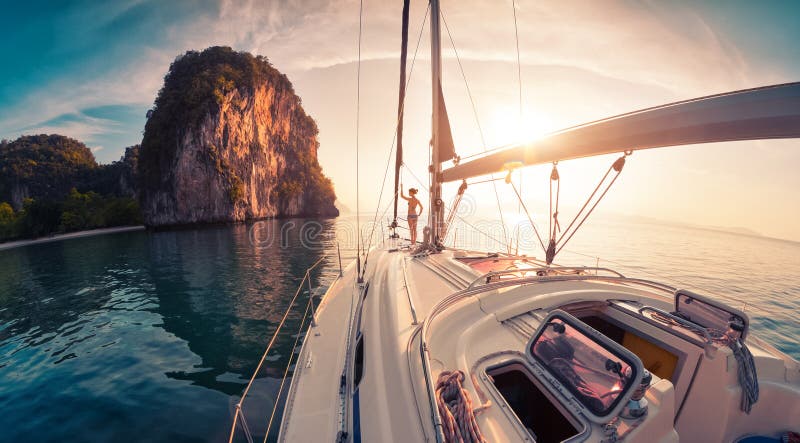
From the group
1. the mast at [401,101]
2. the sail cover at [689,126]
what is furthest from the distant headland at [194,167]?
the sail cover at [689,126]

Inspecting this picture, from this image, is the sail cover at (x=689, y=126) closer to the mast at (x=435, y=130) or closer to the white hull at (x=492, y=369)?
the white hull at (x=492, y=369)

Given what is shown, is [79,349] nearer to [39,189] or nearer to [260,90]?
[260,90]

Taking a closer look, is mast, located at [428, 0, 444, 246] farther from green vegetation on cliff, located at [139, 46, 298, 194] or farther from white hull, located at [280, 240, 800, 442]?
green vegetation on cliff, located at [139, 46, 298, 194]

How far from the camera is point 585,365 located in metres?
1.55

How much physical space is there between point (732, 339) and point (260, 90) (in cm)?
5975

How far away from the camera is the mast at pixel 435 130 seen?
16.3 ft

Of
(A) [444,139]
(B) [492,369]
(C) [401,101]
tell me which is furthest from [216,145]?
(B) [492,369]

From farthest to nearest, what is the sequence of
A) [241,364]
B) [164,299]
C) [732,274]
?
[732,274]
[164,299]
[241,364]

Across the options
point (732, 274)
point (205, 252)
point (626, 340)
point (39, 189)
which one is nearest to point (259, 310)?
point (626, 340)

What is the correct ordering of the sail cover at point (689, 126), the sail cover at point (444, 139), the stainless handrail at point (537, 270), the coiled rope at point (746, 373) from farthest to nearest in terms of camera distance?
the sail cover at point (444, 139)
the stainless handrail at point (537, 270)
the coiled rope at point (746, 373)
the sail cover at point (689, 126)

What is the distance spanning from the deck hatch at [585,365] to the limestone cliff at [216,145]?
1846 inches

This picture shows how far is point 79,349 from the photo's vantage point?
17.3 ft

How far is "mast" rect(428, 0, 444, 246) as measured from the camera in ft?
16.3

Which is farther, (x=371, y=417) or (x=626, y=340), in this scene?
(x=626, y=340)
